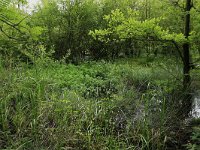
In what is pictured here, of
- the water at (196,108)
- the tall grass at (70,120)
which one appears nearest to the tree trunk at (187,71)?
the water at (196,108)

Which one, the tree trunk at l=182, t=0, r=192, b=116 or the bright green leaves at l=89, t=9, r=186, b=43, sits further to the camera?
the tree trunk at l=182, t=0, r=192, b=116

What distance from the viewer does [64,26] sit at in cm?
1011

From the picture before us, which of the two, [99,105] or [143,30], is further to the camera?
[143,30]

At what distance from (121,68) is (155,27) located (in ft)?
13.0

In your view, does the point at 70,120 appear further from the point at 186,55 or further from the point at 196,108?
the point at 196,108

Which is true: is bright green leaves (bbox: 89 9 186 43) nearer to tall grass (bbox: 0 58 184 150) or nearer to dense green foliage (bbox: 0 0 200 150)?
dense green foliage (bbox: 0 0 200 150)

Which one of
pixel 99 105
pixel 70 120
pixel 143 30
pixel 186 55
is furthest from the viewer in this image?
pixel 186 55

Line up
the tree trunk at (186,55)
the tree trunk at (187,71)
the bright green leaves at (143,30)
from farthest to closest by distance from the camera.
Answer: the tree trunk at (186,55)
the tree trunk at (187,71)
the bright green leaves at (143,30)

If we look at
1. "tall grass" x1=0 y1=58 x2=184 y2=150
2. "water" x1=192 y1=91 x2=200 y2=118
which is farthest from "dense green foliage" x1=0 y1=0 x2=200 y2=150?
"water" x1=192 y1=91 x2=200 y2=118

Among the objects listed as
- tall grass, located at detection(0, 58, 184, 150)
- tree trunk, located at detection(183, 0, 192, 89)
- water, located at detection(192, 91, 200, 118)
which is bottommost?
water, located at detection(192, 91, 200, 118)

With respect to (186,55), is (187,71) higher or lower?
lower

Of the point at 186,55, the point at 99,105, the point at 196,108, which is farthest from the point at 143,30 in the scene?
the point at 196,108

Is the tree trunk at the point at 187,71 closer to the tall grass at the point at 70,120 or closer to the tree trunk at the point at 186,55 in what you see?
the tree trunk at the point at 186,55

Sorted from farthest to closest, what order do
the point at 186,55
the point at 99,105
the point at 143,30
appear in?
the point at 186,55 < the point at 143,30 < the point at 99,105
